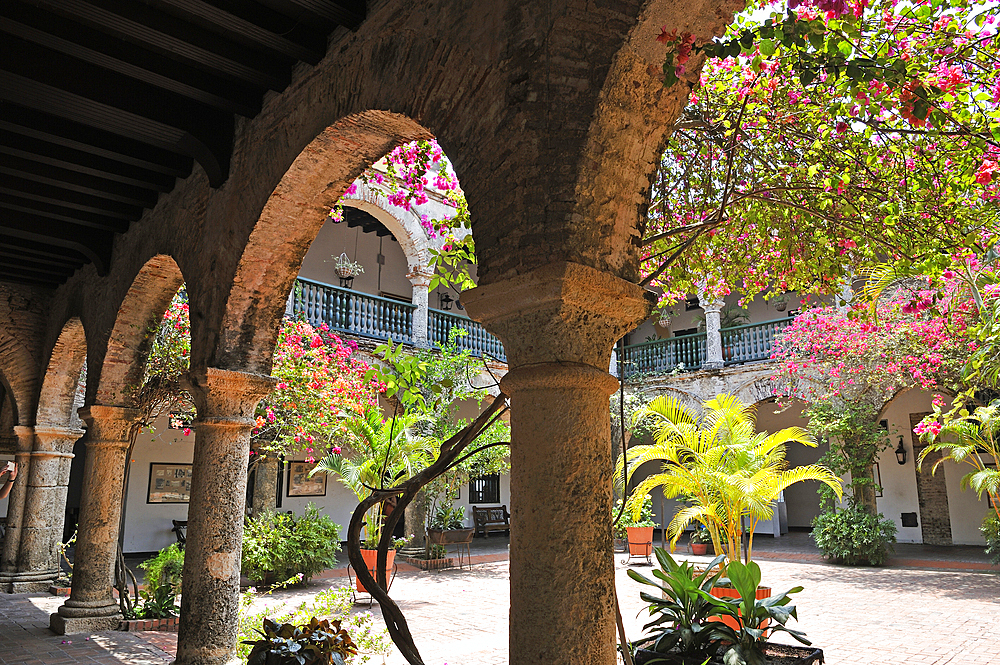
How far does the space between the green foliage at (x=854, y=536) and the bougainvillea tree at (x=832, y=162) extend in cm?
879

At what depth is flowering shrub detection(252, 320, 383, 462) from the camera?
8.03 metres

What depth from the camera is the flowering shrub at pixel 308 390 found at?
8.03m

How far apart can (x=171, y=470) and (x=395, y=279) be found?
20.2 ft

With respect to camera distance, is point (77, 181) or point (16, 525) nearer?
point (77, 181)

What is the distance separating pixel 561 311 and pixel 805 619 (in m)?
6.38

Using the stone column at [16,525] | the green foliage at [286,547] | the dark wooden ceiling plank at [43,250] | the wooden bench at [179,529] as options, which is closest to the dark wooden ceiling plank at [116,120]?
the dark wooden ceiling plank at [43,250]

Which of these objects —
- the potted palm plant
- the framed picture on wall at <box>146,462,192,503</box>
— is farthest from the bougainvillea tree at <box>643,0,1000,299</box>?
the framed picture on wall at <box>146,462,192,503</box>

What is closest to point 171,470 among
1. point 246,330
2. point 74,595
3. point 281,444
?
point 281,444

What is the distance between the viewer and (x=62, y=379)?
8336 mm

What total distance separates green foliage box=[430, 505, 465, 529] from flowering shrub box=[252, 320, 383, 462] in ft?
10.1

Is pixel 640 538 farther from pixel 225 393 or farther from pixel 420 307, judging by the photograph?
pixel 225 393

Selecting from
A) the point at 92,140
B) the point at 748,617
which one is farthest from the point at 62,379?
the point at 748,617

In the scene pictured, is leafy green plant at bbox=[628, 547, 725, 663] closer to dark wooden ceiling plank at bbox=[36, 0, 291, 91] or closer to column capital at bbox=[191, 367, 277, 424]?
column capital at bbox=[191, 367, 277, 424]

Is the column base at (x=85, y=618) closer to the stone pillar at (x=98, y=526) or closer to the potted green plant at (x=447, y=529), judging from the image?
the stone pillar at (x=98, y=526)
